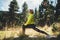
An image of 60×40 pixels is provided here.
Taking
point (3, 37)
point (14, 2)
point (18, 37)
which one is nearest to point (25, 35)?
point (18, 37)

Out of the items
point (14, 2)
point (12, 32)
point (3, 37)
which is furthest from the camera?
point (14, 2)

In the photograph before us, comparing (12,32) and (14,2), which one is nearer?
(12,32)

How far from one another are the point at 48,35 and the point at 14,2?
4352 centimetres

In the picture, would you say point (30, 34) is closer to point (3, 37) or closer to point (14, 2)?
point (3, 37)

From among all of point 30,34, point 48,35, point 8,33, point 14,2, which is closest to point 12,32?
point 8,33

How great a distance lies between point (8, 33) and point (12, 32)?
15 centimetres

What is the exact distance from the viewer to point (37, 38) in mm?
6613

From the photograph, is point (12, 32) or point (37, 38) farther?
point (12, 32)

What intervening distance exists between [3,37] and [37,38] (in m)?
1.04

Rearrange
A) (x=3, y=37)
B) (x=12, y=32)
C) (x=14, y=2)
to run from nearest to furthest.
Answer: (x=3, y=37), (x=12, y=32), (x=14, y=2)

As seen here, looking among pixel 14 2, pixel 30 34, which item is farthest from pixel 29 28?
pixel 14 2

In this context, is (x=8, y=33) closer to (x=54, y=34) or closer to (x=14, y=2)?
(x=54, y=34)

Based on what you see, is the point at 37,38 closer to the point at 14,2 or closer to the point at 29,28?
the point at 29,28

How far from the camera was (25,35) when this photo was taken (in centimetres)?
684
